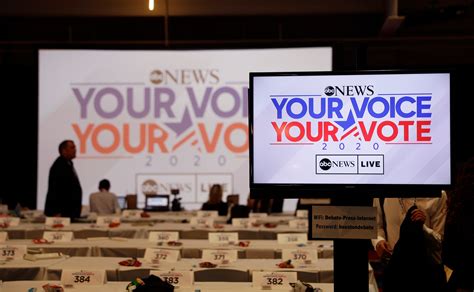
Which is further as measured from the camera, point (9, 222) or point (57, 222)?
point (9, 222)

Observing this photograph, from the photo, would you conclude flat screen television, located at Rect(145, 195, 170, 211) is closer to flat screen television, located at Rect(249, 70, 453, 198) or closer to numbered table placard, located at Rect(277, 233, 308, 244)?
numbered table placard, located at Rect(277, 233, 308, 244)

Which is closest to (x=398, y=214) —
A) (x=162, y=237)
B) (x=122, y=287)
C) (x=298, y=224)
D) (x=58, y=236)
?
(x=122, y=287)

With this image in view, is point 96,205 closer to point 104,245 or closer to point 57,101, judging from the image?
point 57,101

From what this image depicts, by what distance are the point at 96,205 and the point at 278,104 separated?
8294 mm

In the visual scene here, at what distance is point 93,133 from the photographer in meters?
11.9

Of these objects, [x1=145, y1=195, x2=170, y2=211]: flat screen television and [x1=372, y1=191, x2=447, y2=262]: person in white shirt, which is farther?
[x1=145, y1=195, x2=170, y2=211]: flat screen television

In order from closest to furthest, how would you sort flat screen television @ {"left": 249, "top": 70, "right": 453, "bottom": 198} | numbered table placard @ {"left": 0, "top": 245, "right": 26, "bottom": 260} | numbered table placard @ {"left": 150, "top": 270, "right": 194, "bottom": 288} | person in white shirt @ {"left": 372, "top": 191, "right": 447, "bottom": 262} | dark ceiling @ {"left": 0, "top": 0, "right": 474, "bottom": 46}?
1. flat screen television @ {"left": 249, "top": 70, "right": 453, "bottom": 198}
2. numbered table placard @ {"left": 150, "top": 270, "right": 194, "bottom": 288}
3. person in white shirt @ {"left": 372, "top": 191, "right": 447, "bottom": 262}
4. numbered table placard @ {"left": 0, "top": 245, "right": 26, "bottom": 260}
5. dark ceiling @ {"left": 0, "top": 0, "right": 474, "bottom": 46}

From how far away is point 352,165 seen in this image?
2379mm

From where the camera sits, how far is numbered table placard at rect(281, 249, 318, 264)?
5.07 meters

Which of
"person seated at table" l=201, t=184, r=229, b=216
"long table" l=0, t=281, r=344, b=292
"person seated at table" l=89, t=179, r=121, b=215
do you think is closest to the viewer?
"long table" l=0, t=281, r=344, b=292

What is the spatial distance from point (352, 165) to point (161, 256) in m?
3.03

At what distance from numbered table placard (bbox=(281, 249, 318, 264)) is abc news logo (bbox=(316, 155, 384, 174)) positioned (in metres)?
2.76

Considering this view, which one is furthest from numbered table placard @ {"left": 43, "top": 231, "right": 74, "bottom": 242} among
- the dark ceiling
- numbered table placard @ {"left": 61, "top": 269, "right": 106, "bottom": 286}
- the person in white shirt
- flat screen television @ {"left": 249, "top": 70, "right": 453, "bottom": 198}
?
the dark ceiling

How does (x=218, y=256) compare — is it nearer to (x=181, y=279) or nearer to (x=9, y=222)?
(x=181, y=279)
